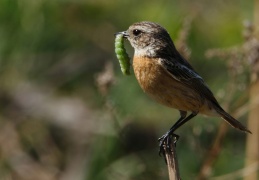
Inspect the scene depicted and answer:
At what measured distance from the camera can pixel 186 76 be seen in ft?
21.2

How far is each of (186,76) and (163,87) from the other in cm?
24

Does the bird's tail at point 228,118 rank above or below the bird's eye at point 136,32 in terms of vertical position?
below

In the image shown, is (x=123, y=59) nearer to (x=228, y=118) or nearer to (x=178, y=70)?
(x=178, y=70)

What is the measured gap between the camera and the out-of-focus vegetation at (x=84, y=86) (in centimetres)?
861

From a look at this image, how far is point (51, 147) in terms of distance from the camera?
1007cm

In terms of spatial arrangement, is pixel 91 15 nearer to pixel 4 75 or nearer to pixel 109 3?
pixel 109 3

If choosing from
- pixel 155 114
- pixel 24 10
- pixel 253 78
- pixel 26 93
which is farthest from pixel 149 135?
pixel 253 78

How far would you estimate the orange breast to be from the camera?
6259mm

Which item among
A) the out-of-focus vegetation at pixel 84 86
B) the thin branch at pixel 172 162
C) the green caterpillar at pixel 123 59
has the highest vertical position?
the green caterpillar at pixel 123 59

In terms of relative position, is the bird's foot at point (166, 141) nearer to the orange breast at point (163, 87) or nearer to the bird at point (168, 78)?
the bird at point (168, 78)

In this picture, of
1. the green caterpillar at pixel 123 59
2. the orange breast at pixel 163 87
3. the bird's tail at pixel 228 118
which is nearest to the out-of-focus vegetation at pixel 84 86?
the bird's tail at pixel 228 118

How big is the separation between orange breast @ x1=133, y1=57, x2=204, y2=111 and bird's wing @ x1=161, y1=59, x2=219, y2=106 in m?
0.03

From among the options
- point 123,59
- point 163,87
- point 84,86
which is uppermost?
point 123,59

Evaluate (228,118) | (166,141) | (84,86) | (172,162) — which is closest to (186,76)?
(228,118)
